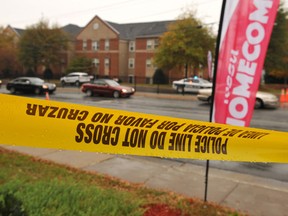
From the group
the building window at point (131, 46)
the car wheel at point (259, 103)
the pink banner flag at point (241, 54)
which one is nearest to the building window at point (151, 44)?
the building window at point (131, 46)

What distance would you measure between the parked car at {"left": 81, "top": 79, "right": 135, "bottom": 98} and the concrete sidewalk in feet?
58.6

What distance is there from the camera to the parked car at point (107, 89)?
25141 millimetres

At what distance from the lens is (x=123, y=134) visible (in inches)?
95.2

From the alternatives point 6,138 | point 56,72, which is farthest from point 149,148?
point 56,72

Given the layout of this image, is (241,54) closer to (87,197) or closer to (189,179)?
(189,179)

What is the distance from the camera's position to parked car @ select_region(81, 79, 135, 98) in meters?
25.1

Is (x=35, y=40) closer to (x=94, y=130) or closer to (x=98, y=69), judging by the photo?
(x=98, y=69)

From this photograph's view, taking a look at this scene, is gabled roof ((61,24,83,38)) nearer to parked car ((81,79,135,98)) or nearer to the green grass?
parked car ((81,79,135,98))

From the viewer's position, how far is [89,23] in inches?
2266

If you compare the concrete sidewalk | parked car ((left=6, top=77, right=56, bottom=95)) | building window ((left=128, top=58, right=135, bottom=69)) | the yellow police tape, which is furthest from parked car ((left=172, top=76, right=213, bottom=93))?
building window ((left=128, top=58, right=135, bottom=69))

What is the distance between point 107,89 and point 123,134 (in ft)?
77.3

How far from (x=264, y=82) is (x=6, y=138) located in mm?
41140

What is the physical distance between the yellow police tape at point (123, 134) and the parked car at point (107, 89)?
22.6m

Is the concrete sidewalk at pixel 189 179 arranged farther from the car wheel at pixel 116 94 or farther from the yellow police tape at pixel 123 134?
the car wheel at pixel 116 94
